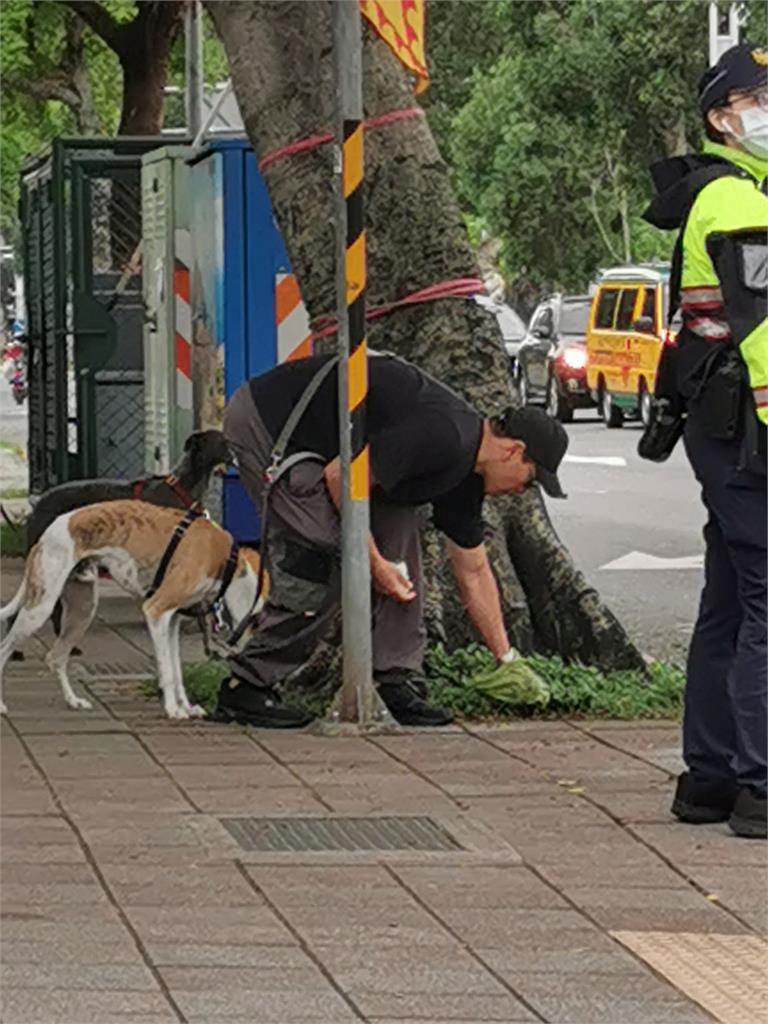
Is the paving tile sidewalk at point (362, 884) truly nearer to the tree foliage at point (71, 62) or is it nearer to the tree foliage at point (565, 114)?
the tree foliage at point (71, 62)

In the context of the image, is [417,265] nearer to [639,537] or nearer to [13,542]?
[13,542]

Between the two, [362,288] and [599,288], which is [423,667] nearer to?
[362,288]

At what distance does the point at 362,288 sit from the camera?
33.7 feet

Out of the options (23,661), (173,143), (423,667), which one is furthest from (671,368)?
(173,143)

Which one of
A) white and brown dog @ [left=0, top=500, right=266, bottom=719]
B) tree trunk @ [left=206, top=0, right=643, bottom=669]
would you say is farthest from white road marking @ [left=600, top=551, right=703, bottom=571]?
white and brown dog @ [left=0, top=500, right=266, bottom=719]

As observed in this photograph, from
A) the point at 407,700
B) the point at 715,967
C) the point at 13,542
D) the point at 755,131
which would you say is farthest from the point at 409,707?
the point at 13,542

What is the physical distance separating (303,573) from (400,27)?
1874 millimetres

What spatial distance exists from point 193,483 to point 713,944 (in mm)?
5718

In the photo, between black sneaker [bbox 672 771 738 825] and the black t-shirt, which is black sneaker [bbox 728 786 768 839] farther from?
the black t-shirt

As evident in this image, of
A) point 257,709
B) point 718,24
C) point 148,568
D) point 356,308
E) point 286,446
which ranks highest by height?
point 718,24

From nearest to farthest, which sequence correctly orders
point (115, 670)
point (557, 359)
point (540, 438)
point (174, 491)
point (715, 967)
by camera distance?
point (715, 967)
point (540, 438)
point (174, 491)
point (115, 670)
point (557, 359)

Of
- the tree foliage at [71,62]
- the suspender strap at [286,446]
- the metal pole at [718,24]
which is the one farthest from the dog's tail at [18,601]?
the metal pole at [718,24]

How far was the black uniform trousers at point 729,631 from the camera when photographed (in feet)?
26.6

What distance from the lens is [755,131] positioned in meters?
8.26
